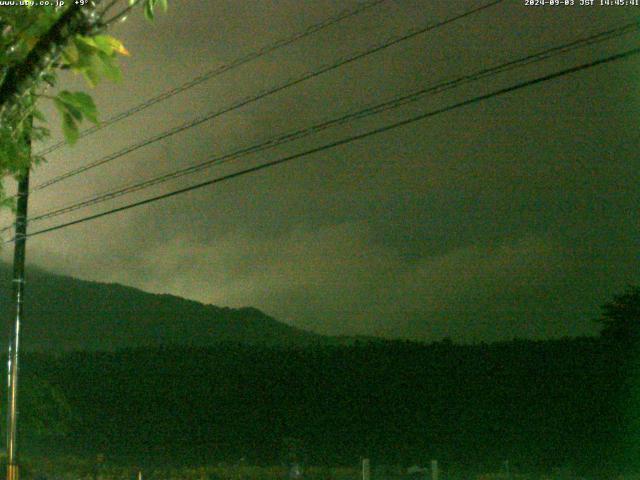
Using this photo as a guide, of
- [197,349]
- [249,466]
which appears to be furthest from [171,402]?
[249,466]

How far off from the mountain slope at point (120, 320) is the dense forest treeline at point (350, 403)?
881 inches

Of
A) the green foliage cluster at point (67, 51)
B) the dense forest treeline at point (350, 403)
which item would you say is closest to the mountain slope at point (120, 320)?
the dense forest treeline at point (350, 403)

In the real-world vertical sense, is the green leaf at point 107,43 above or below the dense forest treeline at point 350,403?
above

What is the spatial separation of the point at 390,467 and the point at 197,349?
8.30 meters

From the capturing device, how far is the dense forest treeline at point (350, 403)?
20.0 meters

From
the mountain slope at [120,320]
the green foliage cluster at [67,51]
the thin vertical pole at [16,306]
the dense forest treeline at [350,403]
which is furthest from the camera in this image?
the mountain slope at [120,320]

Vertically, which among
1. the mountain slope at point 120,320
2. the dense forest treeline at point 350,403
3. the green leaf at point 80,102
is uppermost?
the mountain slope at point 120,320

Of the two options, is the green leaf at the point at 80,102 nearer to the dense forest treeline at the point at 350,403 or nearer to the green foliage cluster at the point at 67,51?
the green foliage cluster at the point at 67,51

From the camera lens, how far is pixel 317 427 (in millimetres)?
23938

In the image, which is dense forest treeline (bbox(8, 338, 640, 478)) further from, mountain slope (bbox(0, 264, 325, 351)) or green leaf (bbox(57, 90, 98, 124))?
mountain slope (bbox(0, 264, 325, 351))

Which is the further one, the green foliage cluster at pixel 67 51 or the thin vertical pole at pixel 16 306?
the thin vertical pole at pixel 16 306

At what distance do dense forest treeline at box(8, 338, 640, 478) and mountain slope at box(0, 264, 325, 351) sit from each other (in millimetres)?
22375

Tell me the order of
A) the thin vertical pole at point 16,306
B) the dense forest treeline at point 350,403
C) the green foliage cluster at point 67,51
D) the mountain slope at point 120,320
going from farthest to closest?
the mountain slope at point 120,320 → the dense forest treeline at point 350,403 → the thin vertical pole at point 16,306 → the green foliage cluster at point 67,51

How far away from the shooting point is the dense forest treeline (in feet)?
65.7
